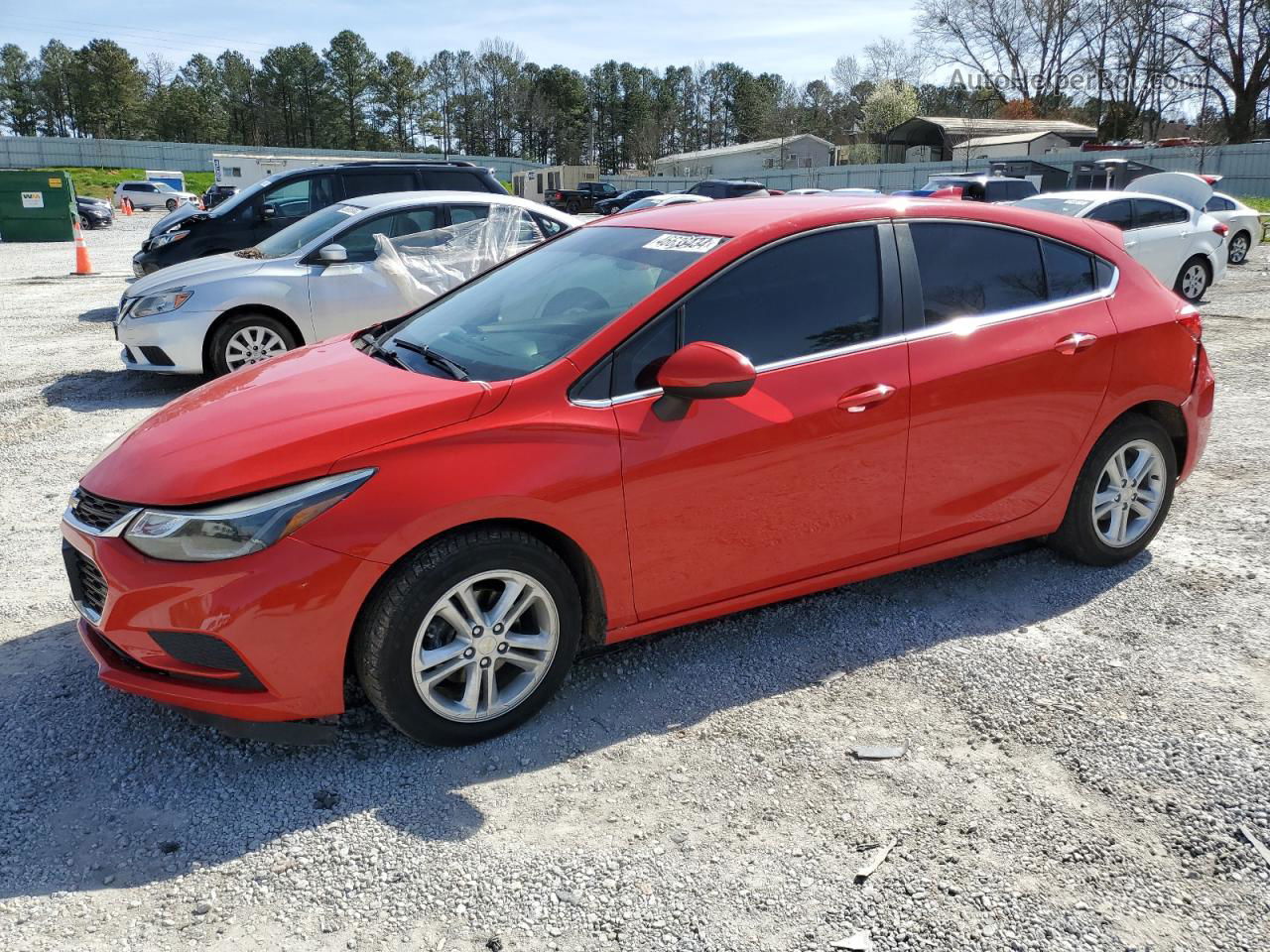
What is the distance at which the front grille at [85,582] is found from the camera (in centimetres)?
294

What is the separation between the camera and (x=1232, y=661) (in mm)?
3652

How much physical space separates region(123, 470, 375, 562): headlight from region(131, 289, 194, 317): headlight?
5677 mm

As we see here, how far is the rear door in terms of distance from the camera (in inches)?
146

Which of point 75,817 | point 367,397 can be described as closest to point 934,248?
point 367,397

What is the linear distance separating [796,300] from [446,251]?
18.4 feet

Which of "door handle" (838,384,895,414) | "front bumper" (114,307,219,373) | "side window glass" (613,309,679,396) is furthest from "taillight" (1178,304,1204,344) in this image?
"front bumper" (114,307,219,373)

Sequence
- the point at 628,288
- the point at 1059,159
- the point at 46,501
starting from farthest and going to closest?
the point at 1059,159 < the point at 46,501 < the point at 628,288

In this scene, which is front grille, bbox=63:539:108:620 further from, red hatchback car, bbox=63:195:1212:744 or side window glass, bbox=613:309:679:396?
side window glass, bbox=613:309:679:396

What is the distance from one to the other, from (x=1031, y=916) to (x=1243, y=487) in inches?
165

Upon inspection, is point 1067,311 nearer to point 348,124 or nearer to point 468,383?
point 468,383

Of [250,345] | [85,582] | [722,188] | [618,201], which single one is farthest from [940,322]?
[618,201]

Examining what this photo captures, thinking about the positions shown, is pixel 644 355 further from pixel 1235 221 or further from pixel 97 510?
pixel 1235 221

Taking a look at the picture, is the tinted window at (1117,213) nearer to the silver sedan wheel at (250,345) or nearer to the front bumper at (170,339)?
the silver sedan wheel at (250,345)

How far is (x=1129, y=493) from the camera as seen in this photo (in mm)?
4371
